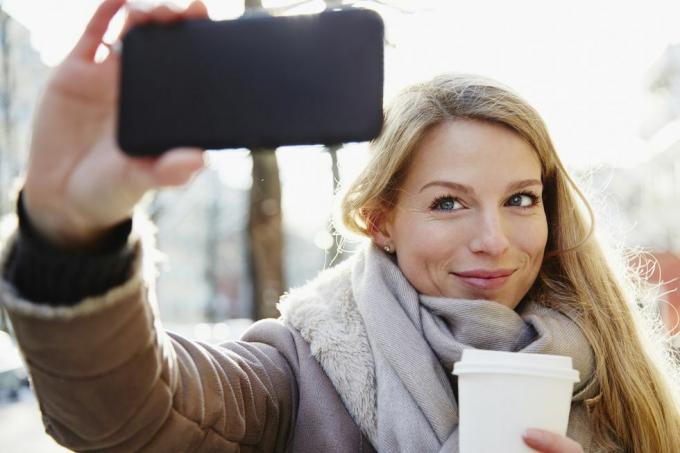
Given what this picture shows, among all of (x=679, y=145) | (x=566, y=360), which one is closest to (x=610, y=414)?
(x=566, y=360)

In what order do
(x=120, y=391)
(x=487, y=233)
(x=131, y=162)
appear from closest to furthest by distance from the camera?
(x=131, y=162) → (x=120, y=391) → (x=487, y=233)

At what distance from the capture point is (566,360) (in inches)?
69.2

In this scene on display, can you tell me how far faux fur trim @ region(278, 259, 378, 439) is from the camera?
230cm

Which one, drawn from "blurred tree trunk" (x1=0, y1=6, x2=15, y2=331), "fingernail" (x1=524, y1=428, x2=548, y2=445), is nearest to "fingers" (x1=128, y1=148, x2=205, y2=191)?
"fingernail" (x1=524, y1=428, x2=548, y2=445)

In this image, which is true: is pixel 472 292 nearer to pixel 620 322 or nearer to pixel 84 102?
pixel 620 322

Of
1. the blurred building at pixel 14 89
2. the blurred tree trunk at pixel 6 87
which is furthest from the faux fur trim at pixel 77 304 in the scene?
the blurred tree trunk at pixel 6 87

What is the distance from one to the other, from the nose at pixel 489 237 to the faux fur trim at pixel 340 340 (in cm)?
45

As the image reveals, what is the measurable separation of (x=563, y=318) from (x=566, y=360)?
0.84 metres


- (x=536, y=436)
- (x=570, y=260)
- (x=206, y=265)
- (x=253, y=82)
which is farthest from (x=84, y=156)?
(x=206, y=265)

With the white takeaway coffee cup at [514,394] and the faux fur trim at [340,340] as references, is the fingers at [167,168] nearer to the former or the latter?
the white takeaway coffee cup at [514,394]

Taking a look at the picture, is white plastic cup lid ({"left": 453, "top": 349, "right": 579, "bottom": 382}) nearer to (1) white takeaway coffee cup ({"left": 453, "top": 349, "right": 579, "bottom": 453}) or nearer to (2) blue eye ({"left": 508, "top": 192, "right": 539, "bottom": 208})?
(1) white takeaway coffee cup ({"left": 453, "top": 349, "right": 579, "bottom": 453})

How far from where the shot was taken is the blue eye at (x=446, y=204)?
2.39m

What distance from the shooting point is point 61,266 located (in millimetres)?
1419

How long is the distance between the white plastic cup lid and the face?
59 centimetres
